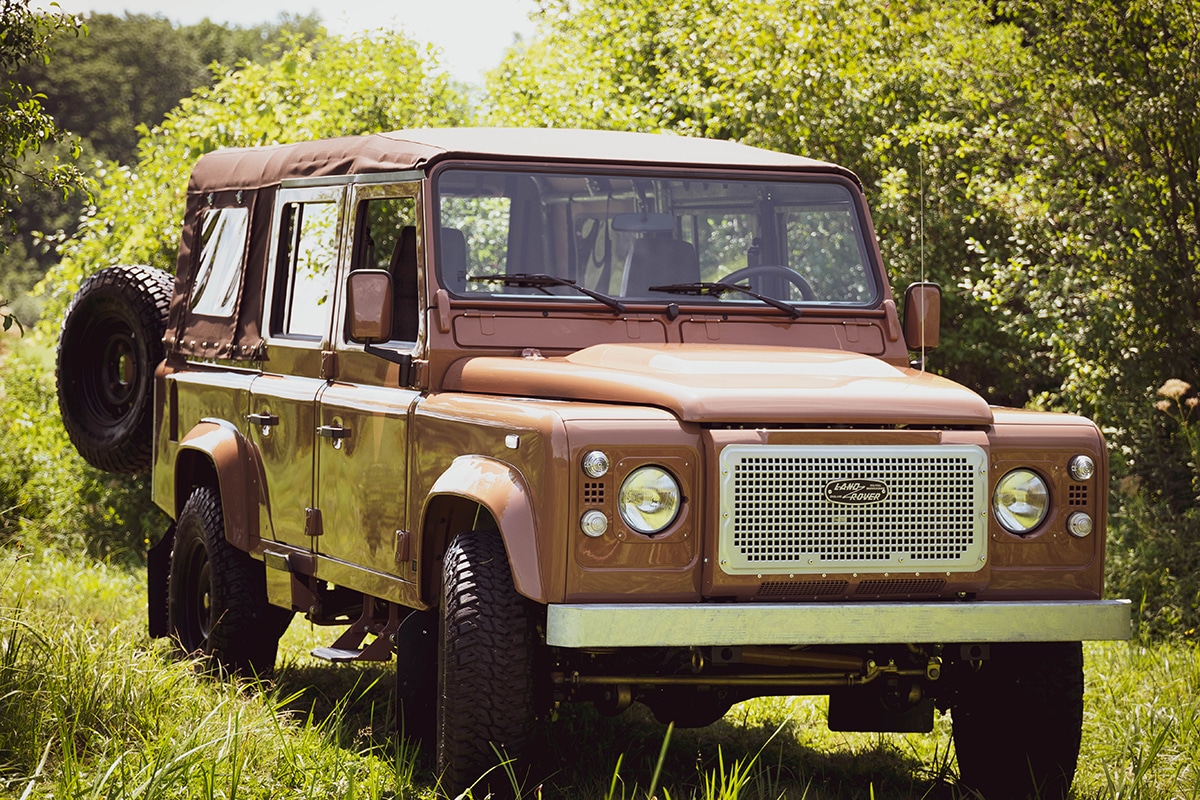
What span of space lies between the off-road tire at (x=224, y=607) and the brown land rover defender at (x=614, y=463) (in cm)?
2

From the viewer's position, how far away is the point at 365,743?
247 inches

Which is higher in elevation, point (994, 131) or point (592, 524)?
→ point (994, 131)

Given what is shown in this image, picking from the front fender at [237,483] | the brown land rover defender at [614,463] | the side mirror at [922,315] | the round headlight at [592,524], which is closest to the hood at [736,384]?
the brown land rover defender at [614,463]

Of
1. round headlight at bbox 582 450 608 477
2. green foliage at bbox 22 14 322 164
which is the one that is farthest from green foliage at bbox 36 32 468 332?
green foliage at bbox 22 14 322 164

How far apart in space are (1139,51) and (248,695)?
656 cm

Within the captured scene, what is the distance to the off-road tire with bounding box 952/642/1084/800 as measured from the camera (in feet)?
17.7

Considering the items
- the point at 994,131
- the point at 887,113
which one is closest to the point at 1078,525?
the point at 994,131

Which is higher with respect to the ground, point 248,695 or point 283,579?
point 283,579

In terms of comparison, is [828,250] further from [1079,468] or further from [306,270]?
[306,270]

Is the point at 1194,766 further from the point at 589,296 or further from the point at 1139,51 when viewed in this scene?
the point at 1139,51

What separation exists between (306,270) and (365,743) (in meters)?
2.01

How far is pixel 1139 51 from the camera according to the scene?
1005 centimetres

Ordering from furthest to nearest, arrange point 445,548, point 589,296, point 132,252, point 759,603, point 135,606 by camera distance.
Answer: point 132,252, point 135,606, point 589,296, point 445,548, point 759,603

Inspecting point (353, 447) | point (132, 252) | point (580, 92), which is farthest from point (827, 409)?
point (580, 92)
